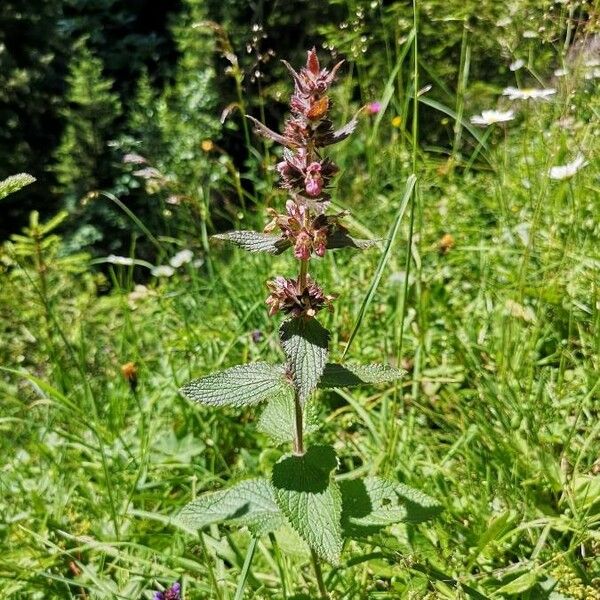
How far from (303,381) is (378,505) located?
0.34 metres

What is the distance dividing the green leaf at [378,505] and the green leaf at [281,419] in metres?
0.13

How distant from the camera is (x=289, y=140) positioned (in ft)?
2.87

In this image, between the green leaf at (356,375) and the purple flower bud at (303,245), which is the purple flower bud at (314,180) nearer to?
the purple flower bud at (303,245)

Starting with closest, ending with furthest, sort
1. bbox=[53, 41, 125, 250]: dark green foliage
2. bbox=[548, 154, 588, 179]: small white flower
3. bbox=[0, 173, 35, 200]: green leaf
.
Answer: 1. bbox=[0, 173, 35, 200]: green leaf
2. bbox=[548, 154, 588, 179]: small white flower
3. bbox=[53, 41, 125, 250]: dark green foliage

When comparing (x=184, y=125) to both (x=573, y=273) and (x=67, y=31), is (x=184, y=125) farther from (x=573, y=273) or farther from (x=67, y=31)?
(x=573, y=273)

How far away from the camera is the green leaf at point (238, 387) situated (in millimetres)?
962

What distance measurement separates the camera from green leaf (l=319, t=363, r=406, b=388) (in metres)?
0.95

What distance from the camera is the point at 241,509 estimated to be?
108cm

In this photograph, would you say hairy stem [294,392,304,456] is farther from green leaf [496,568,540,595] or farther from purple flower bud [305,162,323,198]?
green leaf [496,568,540,595]

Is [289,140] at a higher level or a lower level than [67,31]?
higher

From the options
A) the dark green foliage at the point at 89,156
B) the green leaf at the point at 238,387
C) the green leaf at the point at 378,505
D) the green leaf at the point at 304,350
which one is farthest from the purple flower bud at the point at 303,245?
the dark green foliage at the point at 89,156

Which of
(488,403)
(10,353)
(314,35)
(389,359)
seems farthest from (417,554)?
(314,35)

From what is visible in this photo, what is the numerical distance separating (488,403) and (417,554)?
0.47 meters

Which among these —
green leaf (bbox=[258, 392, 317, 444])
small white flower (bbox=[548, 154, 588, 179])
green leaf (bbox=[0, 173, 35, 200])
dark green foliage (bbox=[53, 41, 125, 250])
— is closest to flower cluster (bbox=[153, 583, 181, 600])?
green leaf (bbox=[258, 392, 317, 444])
